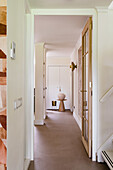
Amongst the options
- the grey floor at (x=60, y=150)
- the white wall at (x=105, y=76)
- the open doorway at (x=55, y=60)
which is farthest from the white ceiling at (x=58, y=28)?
the grey floor at (x=60, y=150)

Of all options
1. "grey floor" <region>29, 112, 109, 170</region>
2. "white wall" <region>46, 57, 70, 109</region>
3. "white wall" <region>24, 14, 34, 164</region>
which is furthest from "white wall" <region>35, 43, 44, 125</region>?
"white wall" <region>46, 57, 70, 109</region>

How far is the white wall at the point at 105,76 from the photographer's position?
2518 mm

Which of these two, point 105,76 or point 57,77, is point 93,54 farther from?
point 57,77

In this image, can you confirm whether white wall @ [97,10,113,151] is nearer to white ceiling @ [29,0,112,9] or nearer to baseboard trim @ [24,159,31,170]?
white ceiling @ [29,0,112,9]

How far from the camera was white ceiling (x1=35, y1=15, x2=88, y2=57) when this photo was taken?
311cm

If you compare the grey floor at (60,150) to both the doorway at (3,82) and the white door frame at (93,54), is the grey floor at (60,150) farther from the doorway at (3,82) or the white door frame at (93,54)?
the doorway at (3,82)

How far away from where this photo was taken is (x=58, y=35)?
13.7ft

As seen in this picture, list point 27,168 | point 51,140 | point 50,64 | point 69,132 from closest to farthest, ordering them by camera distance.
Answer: point 27,168 → point 51,140 → point 69,132 → point 50,64

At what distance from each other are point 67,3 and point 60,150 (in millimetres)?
2414

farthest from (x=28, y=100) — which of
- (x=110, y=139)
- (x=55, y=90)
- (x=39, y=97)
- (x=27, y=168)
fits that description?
(x=55, y=90)

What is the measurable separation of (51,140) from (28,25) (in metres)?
2.31

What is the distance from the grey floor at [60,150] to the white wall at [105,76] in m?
0.40

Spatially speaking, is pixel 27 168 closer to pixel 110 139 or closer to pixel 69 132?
pixel 110 139

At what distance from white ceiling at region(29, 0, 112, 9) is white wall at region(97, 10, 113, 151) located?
27 cm
